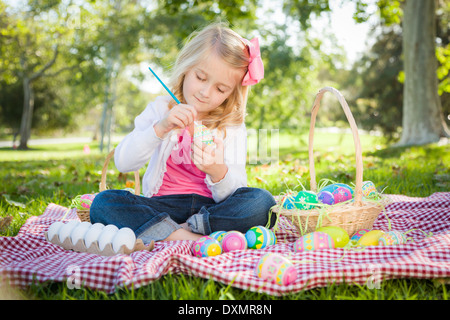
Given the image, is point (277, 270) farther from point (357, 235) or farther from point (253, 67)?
point (253, 67)

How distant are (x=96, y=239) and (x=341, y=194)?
1241mm

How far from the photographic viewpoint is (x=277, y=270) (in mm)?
1311

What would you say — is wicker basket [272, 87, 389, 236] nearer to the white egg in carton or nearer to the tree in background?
the white egg in carton

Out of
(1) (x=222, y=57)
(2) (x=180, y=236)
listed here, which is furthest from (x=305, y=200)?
(1) (x=222, y=57)

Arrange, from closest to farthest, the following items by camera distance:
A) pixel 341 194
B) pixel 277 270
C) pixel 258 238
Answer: pixel 277 270 < pixel 258 238 < pixel 341 194

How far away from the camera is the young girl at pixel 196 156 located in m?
1.95

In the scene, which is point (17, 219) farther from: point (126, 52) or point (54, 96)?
point (54, 96)

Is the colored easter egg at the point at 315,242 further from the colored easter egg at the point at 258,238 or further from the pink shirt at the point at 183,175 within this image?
the pink shirt at the point at 183,175

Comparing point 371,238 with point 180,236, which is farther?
point 180,236

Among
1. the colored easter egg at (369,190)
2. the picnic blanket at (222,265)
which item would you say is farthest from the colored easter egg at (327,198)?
the picnic blanket at (222,265)

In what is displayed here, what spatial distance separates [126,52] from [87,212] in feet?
36.0

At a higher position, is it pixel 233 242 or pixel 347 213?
pixel 347 213

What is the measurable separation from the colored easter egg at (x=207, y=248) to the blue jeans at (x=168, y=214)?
253mm

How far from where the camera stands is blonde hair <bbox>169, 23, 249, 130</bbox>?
2.16 metres
